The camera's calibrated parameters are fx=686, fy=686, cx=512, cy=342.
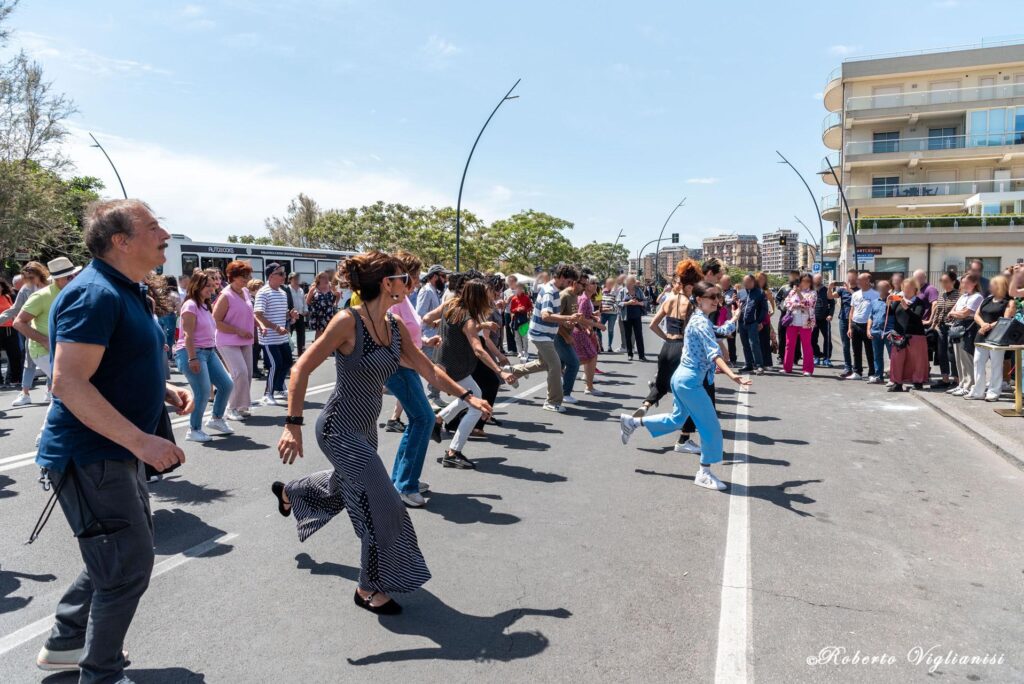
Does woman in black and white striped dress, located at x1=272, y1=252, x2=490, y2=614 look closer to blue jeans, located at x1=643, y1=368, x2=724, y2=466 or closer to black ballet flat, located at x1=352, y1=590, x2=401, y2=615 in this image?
black ballet flat, located at x1=352, y1=590, x2=401, y2=615

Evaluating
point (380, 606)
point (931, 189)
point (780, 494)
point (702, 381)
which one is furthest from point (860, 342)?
point (931, 189)

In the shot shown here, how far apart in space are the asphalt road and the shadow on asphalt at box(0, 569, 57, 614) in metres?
0.01

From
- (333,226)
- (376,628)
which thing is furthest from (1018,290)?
(333,226)

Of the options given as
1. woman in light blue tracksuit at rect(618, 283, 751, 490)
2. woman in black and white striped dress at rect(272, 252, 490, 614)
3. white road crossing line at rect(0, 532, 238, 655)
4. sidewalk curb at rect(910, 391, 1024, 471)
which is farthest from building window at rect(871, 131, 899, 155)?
white road crossing line at rect(0, 532, 238, 655)

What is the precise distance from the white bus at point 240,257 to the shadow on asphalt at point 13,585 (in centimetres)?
1738

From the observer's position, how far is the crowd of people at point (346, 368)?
8.00 ft

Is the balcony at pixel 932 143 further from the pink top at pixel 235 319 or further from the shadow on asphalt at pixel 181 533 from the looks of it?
the shadow on asphalt at pixel 181 533

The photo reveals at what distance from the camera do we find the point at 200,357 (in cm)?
700

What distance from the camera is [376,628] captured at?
3178 millimetres

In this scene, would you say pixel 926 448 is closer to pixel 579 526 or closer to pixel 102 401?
pixel 579 526

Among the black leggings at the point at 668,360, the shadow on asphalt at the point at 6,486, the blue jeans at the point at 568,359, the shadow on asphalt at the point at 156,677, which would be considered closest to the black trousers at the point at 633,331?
the blue jeans at the point at 568,359

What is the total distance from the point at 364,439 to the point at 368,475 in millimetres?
200

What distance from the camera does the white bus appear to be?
22.3m

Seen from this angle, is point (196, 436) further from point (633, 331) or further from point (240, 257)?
point (240, 257)
